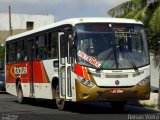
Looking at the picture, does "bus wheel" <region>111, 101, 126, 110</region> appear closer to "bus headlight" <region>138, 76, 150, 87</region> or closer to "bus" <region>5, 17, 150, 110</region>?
"bus" <region>5, 17, 150, 110</region>

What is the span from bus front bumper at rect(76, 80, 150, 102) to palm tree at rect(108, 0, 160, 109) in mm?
8652

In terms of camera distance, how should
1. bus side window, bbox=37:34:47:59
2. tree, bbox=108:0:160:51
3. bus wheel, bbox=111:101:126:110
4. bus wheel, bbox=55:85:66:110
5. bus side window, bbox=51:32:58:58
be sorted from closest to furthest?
bus wheel, bbox=55:85:66:110 < bus side window, bbox=51:32:58:58 < bus wheel, bbox=111:101:126:110 < bus side window, bbox=37:34:47:59 < tree, bbox=108:0:160:51

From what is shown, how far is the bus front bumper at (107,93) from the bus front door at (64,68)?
899 millimetres

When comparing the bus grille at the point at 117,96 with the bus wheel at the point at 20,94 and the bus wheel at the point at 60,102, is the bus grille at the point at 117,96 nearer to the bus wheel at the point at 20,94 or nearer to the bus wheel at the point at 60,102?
the bus wheel at the point at 60,102

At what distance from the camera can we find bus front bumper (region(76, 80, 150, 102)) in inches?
688

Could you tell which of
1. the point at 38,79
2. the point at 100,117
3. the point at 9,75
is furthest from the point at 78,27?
the point at 9,75

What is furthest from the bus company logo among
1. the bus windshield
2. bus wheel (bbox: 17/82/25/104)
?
the bus windshield

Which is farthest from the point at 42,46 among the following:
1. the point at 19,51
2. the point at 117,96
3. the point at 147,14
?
the point at 147,14

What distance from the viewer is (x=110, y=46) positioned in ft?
58.6

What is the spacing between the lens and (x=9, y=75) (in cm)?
2625

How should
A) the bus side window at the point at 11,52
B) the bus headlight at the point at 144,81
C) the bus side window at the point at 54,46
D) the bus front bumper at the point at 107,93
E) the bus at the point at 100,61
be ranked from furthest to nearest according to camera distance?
the bus side window at the point at 11,52 < the bus side window at the point at 54,46 < the bus headlight at the point at 144,81 < the bus at the point at 100,61 < the bus front bumper at the point at 107,93

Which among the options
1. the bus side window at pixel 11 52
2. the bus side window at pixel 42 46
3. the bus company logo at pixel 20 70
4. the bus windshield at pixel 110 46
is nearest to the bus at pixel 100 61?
the bus windshield at pixel 110 46

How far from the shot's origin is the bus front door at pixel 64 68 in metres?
18.5

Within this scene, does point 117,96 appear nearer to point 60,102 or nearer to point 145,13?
point 60,102
